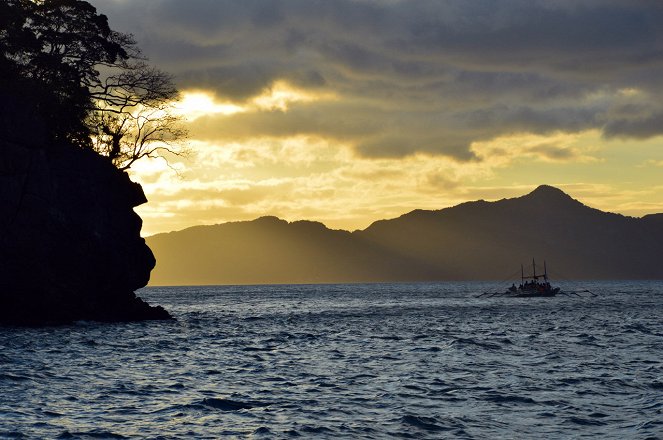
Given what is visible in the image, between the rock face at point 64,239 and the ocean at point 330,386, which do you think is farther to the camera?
the rock face at point 64,239

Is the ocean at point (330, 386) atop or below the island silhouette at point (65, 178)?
below

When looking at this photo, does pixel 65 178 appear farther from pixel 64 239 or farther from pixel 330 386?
pixel 330 386

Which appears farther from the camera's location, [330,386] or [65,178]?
[65,178]

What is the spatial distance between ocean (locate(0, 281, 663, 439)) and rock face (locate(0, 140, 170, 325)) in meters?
4.47

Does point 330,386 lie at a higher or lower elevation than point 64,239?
lower

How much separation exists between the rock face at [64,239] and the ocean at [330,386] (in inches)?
176

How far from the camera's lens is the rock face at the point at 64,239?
5494 cm

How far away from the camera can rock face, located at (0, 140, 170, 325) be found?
180 ft

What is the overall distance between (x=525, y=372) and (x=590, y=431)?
1200 cm

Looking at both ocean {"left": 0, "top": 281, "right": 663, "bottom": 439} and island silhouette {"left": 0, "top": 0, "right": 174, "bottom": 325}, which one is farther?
island silhouette {"left": 0, "top": 0, "right": 174, "bottom": 325}

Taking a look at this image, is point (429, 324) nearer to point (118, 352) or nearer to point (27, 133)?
point (118, 352)

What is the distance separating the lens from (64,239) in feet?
190

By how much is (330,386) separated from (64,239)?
116 feet

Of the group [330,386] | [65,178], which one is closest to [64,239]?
[65,178]
